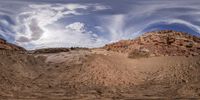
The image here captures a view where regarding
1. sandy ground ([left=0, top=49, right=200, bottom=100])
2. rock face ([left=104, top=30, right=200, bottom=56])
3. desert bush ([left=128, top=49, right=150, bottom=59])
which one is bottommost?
sandy ground ([left=0, top=49, right=200, bottom=100])

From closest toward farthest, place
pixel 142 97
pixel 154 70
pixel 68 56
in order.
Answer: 1. pixel 142 97
2. pixel 154 70
3. pixel 68 56

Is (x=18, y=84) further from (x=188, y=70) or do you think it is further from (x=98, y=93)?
(x=188, y=70)

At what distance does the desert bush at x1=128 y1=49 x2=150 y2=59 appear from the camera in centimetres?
4058

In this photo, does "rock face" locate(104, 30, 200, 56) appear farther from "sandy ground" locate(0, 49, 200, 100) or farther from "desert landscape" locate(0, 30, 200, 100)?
"sandy ground" locate(0, 49, 200, 100)

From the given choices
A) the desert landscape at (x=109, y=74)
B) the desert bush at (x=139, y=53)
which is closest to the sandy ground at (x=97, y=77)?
the desert landscape at (x=109, y=74)

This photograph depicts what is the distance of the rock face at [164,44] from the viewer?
41.8m

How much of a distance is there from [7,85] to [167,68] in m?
14.6

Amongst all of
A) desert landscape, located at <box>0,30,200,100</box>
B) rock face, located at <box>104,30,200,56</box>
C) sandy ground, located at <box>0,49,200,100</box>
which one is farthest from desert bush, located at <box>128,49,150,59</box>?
sandy ground, located at <box>0,49,200,100</box>

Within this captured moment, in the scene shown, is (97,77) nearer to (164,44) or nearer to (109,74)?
(109,74)

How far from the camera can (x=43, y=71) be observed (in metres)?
35.9

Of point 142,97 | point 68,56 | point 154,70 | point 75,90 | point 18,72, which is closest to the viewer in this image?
point 142,97

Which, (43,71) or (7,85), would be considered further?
(43,71)

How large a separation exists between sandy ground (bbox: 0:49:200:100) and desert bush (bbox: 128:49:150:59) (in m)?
0.81

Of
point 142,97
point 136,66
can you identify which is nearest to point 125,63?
point 136,66
